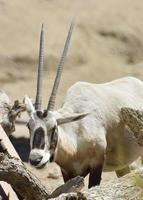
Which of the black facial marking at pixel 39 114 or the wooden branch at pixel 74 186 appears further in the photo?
the black facial marking at pixel 39 114

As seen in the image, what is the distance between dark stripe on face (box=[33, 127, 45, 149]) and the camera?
7027mm

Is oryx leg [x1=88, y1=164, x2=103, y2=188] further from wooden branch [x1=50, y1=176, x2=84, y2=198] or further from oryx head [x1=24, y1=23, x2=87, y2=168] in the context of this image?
wooden branch [x1=50, y1=176, x2=84, y2=198]

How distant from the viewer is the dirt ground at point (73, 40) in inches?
618

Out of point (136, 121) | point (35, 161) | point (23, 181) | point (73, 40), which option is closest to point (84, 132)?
point (35, 161)

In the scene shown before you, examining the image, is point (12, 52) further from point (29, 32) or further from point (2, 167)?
point (2, 167)

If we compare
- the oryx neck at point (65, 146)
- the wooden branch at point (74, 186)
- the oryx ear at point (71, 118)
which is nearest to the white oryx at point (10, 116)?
the oryx neck at point (65, 146)

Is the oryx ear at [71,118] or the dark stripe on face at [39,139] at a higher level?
the oryx ear at [71,118]

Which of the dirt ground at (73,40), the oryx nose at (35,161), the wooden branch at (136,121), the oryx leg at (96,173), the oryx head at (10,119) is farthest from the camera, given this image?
the dirt ground at (73,40)

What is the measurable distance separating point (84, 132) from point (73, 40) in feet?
29.8

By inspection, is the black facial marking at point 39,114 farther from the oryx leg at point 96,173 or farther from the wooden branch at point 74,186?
the wooden branch at point 74,186

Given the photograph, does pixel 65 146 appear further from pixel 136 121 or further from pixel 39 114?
pixel 136 121

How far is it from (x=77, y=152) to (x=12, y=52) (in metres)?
8.63

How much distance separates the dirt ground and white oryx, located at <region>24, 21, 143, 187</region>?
6.71m

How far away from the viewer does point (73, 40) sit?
16594mm
